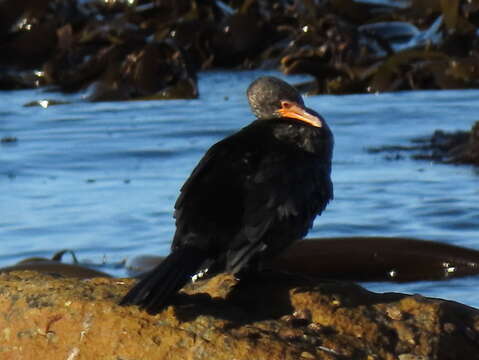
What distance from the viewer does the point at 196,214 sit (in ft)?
14.6

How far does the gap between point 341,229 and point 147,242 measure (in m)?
1.08

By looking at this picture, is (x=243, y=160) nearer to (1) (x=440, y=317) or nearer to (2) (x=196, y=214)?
(2) (x=196, y=214)

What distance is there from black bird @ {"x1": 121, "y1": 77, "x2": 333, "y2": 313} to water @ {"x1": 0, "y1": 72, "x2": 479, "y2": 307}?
1.73 meters

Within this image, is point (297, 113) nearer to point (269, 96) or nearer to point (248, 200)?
point (269, 96)

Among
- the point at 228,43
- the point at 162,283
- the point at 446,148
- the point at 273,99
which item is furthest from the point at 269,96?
the point at 228,43

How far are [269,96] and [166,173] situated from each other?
4.06 m

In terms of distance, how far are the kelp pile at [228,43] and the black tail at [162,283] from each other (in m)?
7.89

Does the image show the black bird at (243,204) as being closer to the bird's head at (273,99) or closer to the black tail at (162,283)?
the black tail at (162,283)

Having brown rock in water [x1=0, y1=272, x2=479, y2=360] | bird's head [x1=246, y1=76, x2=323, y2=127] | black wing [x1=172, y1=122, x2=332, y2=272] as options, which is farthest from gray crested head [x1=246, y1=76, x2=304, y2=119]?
brown rock in water [x1=0, y1=272, x2=479, y2=360]

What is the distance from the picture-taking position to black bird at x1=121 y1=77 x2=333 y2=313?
167 inches

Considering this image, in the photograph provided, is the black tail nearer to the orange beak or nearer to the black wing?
the black wing

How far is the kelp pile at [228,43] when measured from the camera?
40.4 ft

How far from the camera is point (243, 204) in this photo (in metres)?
4.44

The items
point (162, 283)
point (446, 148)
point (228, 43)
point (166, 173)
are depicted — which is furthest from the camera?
point (228, 43)
